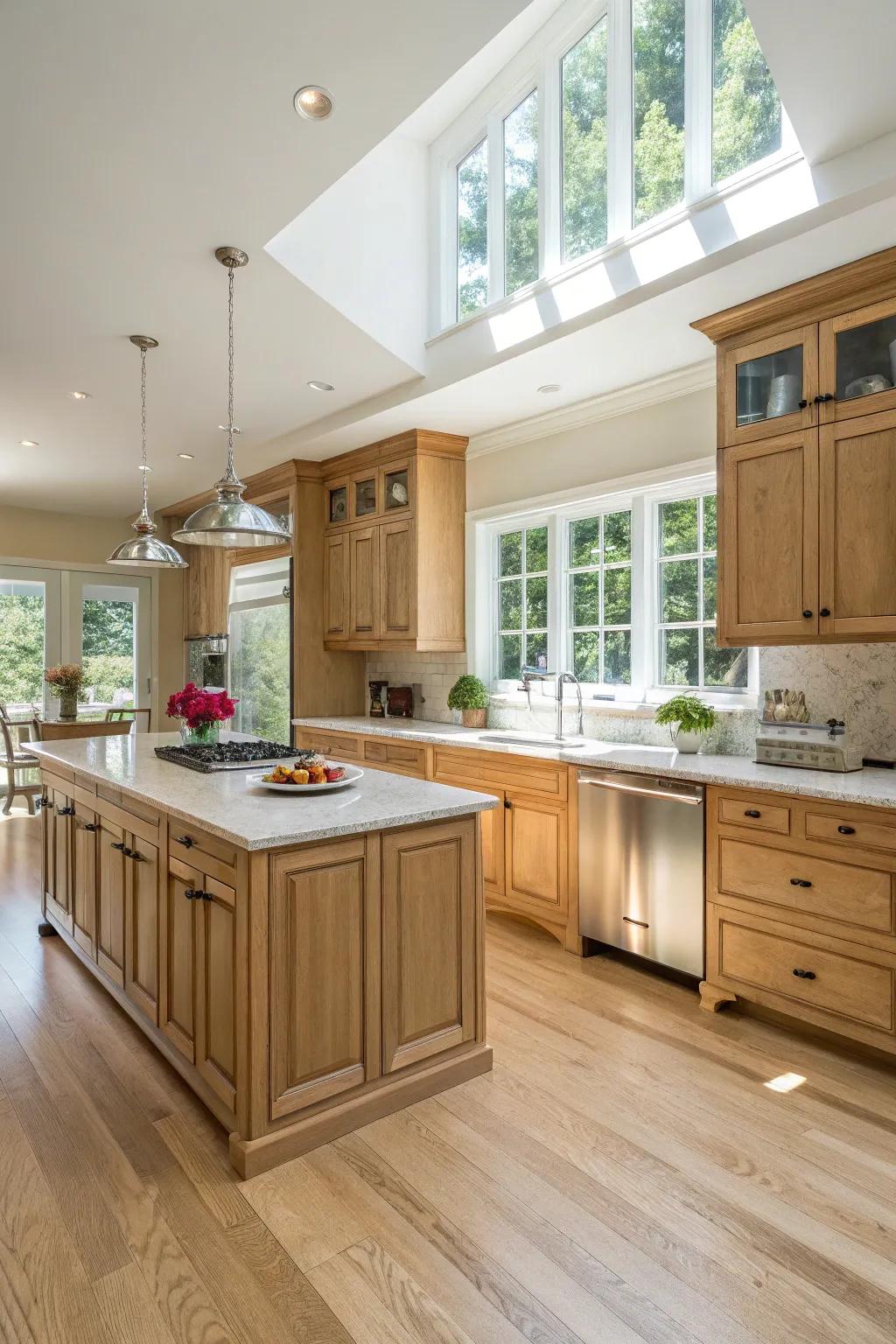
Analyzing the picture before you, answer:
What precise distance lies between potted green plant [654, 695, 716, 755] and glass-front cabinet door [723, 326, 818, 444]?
1.08 m

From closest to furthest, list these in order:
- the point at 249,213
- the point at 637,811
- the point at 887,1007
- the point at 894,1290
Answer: the point at 894,1290
the point at 887,1007
the point at 249,213
the point at 637,811

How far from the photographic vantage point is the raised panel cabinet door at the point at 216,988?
204cm

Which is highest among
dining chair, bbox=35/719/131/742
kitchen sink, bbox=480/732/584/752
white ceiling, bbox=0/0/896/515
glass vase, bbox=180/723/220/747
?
white ceiling, bbox=0/0/896/515

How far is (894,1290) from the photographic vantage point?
1.61 metres

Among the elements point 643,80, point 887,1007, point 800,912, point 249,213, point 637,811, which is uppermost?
point 643,80

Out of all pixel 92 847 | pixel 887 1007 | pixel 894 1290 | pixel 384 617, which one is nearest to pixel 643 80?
pixel 384 617

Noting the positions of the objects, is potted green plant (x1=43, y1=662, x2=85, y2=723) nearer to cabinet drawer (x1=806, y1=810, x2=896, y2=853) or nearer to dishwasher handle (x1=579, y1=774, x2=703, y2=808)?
dishwasher handle (x1=579, y1=774, x2=703, y2=808)

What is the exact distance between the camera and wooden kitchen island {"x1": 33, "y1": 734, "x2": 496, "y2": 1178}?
199cm

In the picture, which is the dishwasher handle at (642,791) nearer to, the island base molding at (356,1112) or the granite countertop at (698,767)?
the granite countertop at (698,767)

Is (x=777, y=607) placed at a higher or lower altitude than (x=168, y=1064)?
higher

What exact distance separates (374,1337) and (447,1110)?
31.0 inches

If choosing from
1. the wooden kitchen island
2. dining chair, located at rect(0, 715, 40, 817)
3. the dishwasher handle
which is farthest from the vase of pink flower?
dining chair, located at rect(0, 715, 40, 817)

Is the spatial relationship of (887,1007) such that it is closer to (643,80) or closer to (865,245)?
(865,245)

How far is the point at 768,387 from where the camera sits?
2.95 metres
